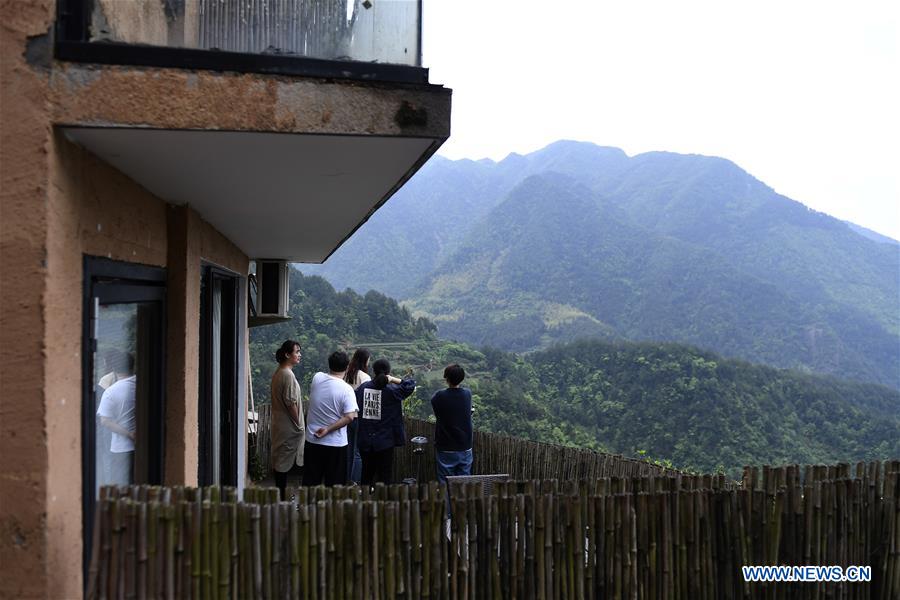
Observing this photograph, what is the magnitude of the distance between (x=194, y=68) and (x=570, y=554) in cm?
256

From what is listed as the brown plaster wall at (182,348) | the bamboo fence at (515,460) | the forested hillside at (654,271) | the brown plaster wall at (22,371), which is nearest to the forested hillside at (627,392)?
the bamboo fence at (515,460)

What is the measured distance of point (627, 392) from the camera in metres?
37.2

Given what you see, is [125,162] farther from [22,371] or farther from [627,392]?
[627,392]

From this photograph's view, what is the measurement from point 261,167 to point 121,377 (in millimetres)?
1175

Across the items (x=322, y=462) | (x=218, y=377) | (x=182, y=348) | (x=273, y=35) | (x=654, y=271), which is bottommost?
(x=322, y=462)

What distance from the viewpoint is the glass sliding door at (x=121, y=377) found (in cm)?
287

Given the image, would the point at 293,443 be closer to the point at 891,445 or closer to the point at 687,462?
the point at 687,462

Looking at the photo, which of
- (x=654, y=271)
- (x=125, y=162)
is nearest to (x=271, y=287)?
(x=125, y=162)

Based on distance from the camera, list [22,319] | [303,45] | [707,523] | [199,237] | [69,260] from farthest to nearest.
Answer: [199,237] → [707,523] → [303,45] → [69,260] → [22,319]

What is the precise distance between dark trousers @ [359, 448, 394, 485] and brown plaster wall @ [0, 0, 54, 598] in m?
4.41

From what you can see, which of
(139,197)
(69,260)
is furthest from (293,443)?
(69,260)

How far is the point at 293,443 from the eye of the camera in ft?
22.3

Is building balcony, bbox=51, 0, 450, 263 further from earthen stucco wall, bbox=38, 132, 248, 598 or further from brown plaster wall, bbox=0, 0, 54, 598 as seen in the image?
brown plaster wall, bbox=0, 0, 54, 598

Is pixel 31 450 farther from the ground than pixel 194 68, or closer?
closer
